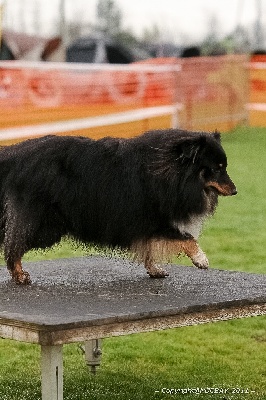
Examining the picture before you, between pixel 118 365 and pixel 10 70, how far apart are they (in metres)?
10.0

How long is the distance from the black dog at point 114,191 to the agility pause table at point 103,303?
0.20 m

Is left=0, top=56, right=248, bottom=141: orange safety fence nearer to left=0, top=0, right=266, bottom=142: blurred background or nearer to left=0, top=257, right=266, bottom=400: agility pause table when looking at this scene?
left=0, top=0, right=266, bottom=142: blurred background

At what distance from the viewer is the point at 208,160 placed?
4.37 metres

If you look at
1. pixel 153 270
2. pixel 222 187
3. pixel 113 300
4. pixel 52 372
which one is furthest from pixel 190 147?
pixel 52 372

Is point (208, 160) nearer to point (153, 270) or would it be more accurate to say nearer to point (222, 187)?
point (222, 187)

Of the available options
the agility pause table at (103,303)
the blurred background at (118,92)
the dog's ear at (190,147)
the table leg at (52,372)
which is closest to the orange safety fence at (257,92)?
the blurred background at (118,92)

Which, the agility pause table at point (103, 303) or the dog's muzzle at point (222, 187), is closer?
the agility pause table at point (103, 303)

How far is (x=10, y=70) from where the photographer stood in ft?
47.7

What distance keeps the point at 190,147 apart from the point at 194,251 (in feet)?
1.61

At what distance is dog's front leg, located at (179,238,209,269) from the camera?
4383 millimetres

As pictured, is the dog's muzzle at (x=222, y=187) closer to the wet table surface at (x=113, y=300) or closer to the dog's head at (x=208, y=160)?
the dog's head at (x=208, y=160)

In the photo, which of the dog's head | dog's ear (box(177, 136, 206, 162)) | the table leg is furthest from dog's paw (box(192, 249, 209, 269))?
the table leg

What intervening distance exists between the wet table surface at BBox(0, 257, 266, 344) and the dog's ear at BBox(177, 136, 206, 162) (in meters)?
0.59

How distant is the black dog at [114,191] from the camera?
14.1ft
